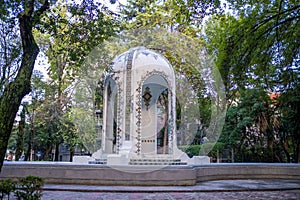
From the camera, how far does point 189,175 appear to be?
382 inches

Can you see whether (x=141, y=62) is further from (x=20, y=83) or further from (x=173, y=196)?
(x=20, y=83)

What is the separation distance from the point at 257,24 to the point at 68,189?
7.53 metres

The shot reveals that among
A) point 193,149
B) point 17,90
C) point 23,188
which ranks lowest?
point 23,188

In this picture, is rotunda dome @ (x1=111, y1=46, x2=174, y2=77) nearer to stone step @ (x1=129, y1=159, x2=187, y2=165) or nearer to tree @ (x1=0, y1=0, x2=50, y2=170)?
stone step @ (x1=129, y1=159, x2=187, y2=165)

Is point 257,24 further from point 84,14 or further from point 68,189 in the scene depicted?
point 68,189

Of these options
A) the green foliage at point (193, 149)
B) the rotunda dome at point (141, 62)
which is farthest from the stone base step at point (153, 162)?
the green foliage at point (193, 149)

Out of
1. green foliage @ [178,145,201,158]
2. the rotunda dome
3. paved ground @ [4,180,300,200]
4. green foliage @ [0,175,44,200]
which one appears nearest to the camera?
green foliage @ [0,175,44,200]

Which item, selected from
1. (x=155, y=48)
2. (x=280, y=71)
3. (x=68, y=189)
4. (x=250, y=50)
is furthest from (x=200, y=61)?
(x=68, y=189)

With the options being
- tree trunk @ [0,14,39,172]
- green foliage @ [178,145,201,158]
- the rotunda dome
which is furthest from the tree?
green foliage @ [178,145,201,158]

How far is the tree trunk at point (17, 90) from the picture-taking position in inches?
177

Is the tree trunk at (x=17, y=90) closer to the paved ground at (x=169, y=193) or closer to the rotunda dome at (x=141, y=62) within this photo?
the paved ground at (x=169, y=193)

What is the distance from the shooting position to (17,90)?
15.3 feet

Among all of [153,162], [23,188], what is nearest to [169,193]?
[153,162]

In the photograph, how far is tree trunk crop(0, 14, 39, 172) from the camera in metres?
4.49
